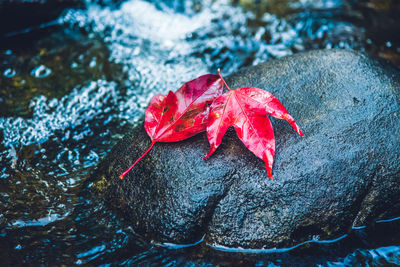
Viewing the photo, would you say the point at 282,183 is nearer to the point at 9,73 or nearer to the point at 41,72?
the point at 41,72

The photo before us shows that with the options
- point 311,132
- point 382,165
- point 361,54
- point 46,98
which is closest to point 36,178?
point 46,98

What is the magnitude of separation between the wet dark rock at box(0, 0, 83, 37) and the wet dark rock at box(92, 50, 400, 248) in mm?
3267

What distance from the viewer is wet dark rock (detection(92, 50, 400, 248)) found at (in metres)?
2.18

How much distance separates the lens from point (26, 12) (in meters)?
4.69

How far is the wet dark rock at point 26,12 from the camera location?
451 centimetres

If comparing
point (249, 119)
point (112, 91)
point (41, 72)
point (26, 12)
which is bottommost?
point (112, 91)

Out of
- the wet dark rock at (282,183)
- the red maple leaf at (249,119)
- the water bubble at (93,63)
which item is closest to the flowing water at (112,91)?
the water bubble at (93,63)

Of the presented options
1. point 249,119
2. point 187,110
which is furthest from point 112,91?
point 249,119

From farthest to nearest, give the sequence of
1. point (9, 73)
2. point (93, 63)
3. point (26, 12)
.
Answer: point (26, 12), point (93, 63), point (9, 73)

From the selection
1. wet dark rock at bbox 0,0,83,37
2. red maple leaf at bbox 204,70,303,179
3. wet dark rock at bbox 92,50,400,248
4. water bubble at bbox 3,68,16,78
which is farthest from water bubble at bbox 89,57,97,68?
red maple leaf at bbox 204,70,303,179

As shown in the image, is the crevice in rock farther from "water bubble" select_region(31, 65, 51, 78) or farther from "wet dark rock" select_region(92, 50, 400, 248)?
"water bubble" select_region(31, 65, 51, 78)

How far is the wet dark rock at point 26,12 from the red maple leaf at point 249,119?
12.0ft

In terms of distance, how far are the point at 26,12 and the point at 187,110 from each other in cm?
360

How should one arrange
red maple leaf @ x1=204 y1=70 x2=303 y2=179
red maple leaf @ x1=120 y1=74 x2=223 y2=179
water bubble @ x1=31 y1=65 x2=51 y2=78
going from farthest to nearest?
water bubble @ x1=31 y1=65 x2=51 y2=78, red maple leaf @ x1=120 y1=74 x2=223 y2=179, red maple leaf @ x1=204 y1=70 x2=303 y2=179
